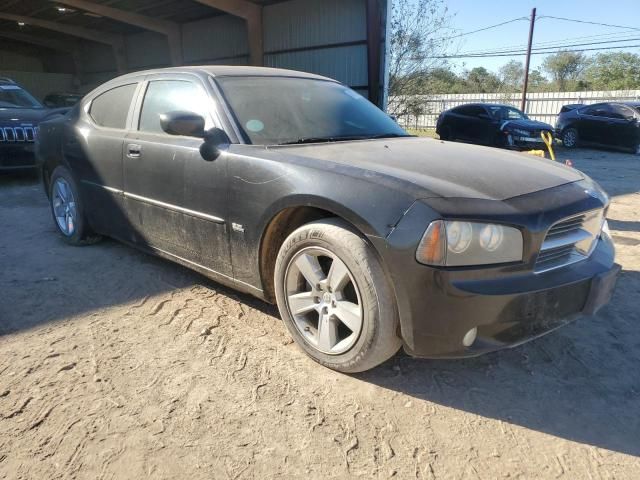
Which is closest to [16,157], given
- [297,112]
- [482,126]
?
[297,112]

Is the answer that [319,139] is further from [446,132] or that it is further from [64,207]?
[446,132]

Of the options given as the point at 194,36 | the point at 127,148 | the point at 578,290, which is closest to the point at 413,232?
the point at 578,290

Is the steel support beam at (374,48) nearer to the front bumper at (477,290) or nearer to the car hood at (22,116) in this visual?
the car hood at (22,116)

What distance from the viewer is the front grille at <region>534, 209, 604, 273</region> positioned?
2.28 m

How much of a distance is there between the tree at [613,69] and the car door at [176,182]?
4732cm

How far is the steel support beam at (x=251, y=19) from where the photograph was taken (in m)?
14.2

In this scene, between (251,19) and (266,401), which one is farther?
(251,19)

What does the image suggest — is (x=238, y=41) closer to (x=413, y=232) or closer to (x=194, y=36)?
(x=194, y=36)

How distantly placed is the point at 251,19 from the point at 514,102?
16296mm

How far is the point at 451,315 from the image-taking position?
209 cm

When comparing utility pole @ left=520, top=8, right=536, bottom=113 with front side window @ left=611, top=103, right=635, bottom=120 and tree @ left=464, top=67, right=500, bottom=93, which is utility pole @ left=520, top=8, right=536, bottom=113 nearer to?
front side window @ left=611, top=103, right=635, bottom=120

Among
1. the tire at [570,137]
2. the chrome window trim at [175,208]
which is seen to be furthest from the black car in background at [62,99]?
the tire at [570,137]

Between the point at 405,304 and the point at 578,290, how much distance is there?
0.86 m

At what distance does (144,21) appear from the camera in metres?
17.3
